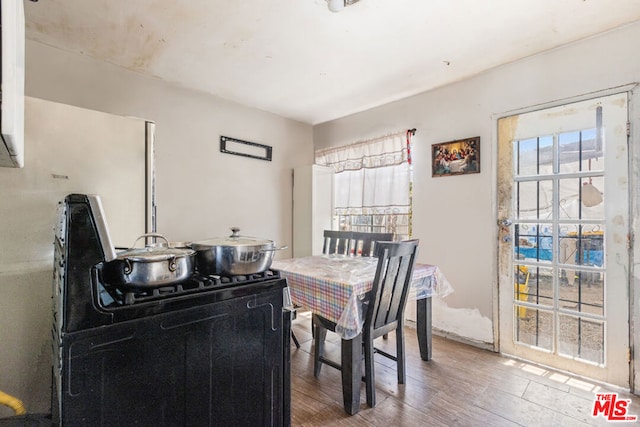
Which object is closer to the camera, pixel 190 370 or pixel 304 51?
pixel 190 370

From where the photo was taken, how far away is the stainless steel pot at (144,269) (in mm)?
896

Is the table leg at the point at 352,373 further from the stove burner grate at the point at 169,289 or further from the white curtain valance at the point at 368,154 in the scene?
the white curtain valance at the point at 368,154

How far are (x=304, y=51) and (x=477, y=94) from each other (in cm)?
155

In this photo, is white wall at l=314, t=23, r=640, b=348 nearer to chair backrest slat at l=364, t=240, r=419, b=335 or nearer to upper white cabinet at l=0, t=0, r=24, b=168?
chair backrest slat at l=364, t=240, r=419, b=335

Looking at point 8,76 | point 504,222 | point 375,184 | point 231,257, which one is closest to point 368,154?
point 375,184

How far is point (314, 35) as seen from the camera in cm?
201

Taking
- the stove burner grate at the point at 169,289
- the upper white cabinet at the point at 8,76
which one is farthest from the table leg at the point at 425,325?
the upper white cabinet at the point at 8,76

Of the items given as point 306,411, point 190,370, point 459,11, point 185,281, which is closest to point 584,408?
point 306,411

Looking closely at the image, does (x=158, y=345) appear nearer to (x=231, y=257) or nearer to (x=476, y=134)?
(x=231, y=257)

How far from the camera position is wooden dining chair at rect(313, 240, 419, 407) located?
5.65 ft

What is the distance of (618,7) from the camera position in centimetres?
176

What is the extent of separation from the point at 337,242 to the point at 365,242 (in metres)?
0.29

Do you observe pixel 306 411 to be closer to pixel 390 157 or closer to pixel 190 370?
pixel 190 370

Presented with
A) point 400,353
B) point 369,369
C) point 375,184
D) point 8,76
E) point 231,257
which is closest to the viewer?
point 8,76
